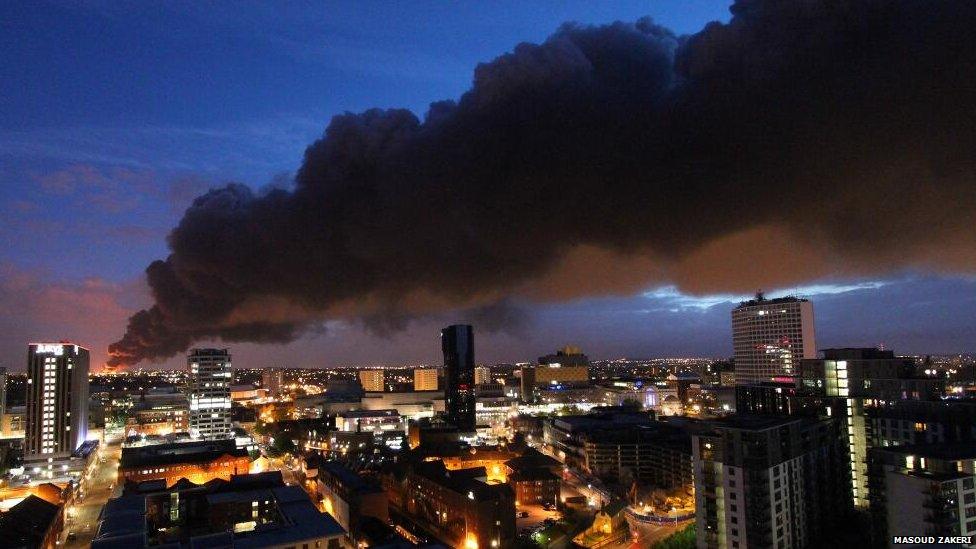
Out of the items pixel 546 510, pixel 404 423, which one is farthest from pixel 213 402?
pixel 546 510

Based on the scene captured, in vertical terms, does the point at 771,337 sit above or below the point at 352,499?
above

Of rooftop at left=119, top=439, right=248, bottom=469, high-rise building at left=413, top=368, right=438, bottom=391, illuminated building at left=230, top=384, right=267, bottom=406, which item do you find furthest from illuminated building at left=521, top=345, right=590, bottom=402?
rooftop at left=119, top=439, right=248, bottom=469

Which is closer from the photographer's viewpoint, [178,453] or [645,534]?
[645,534]

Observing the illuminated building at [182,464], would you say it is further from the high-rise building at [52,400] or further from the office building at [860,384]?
the office building at [860,384]

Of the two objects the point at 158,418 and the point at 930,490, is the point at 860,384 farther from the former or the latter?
the point at 158,418

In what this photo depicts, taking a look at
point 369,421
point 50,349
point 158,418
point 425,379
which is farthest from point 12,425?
point 425,379
